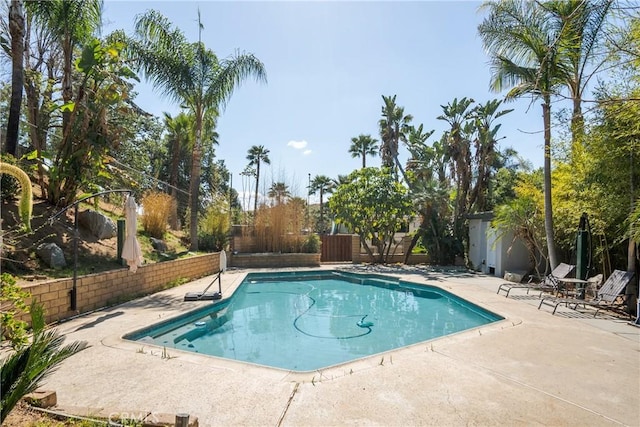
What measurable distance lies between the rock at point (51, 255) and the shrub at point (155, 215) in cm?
428

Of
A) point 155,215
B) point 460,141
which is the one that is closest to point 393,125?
point 460,141

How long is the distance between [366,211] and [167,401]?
13213 mm

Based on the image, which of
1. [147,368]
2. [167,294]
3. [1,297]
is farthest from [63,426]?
[167,294]

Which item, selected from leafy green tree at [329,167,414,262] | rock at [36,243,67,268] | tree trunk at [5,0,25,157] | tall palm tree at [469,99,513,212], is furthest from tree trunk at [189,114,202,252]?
tall palm tree at [469,99,513,212]

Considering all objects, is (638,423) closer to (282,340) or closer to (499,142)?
(282,340)

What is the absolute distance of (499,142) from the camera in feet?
59.2

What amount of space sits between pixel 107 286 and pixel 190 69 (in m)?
8.02

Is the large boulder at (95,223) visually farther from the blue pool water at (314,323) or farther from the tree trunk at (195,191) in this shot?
the tree trunk at (195,191)

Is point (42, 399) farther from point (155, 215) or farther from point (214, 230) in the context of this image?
point (214, 230)

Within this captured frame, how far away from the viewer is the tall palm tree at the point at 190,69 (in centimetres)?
1164

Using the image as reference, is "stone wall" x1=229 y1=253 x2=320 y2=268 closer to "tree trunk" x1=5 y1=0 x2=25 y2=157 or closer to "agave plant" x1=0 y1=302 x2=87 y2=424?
"tree trunk" x1=5 y1=0 x2=25 y2=157

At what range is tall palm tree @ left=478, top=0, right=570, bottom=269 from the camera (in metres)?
9.14

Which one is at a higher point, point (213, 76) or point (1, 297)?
point (213, 76)

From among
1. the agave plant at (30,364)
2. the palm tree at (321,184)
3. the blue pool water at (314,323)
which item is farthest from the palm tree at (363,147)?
the agave plant at (30,364)
